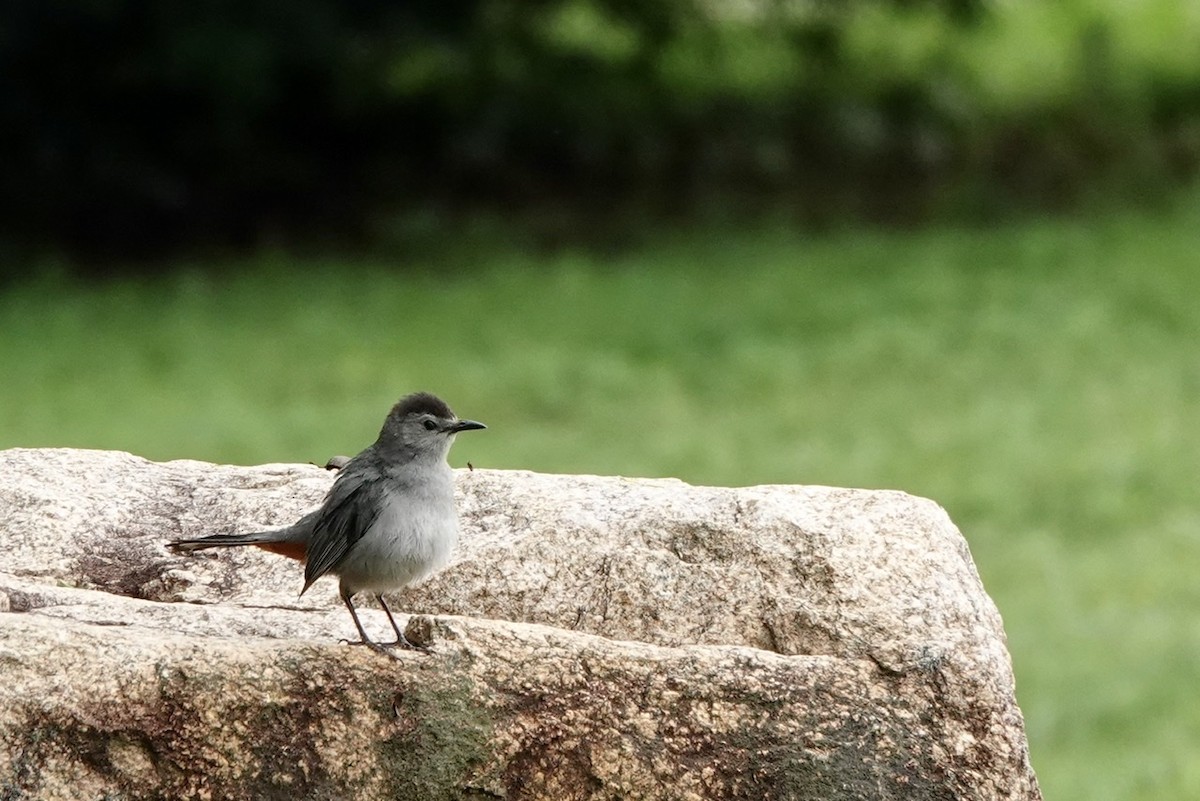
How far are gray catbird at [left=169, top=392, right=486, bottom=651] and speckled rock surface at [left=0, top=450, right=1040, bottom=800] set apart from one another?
0.17 meters

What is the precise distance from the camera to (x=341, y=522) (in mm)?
3994

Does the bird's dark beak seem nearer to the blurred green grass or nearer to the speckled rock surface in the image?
the speckled rock surface

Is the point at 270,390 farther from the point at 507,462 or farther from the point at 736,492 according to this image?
the point at 736,492

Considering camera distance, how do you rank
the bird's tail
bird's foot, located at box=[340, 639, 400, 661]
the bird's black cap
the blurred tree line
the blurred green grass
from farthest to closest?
the blurred tree line, the blurred green grass, the bird's black cap, the bird's tail, bird's foot, located at box=[340, 639, 400, 661]

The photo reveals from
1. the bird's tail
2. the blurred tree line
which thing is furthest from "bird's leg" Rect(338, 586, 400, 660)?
the blurred tree line

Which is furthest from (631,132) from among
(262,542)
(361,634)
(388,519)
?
(361,634)

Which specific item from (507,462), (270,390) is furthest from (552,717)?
(270,390)

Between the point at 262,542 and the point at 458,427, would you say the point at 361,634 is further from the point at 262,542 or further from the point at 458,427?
the point at 458,427

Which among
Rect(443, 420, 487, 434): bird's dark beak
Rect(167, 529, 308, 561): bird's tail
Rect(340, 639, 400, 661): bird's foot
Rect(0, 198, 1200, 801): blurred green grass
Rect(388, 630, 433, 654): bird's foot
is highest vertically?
Rect(0, 198, 1200, 801): blurred green grass

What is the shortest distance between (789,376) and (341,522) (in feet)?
23.8

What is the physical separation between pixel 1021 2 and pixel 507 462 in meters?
8.71

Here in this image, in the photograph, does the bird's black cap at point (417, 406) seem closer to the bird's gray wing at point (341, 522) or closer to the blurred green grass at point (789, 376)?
the bird's gray wing at point (341, 522)

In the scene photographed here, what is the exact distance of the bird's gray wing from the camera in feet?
13.0

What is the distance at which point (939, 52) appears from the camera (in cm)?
1448
